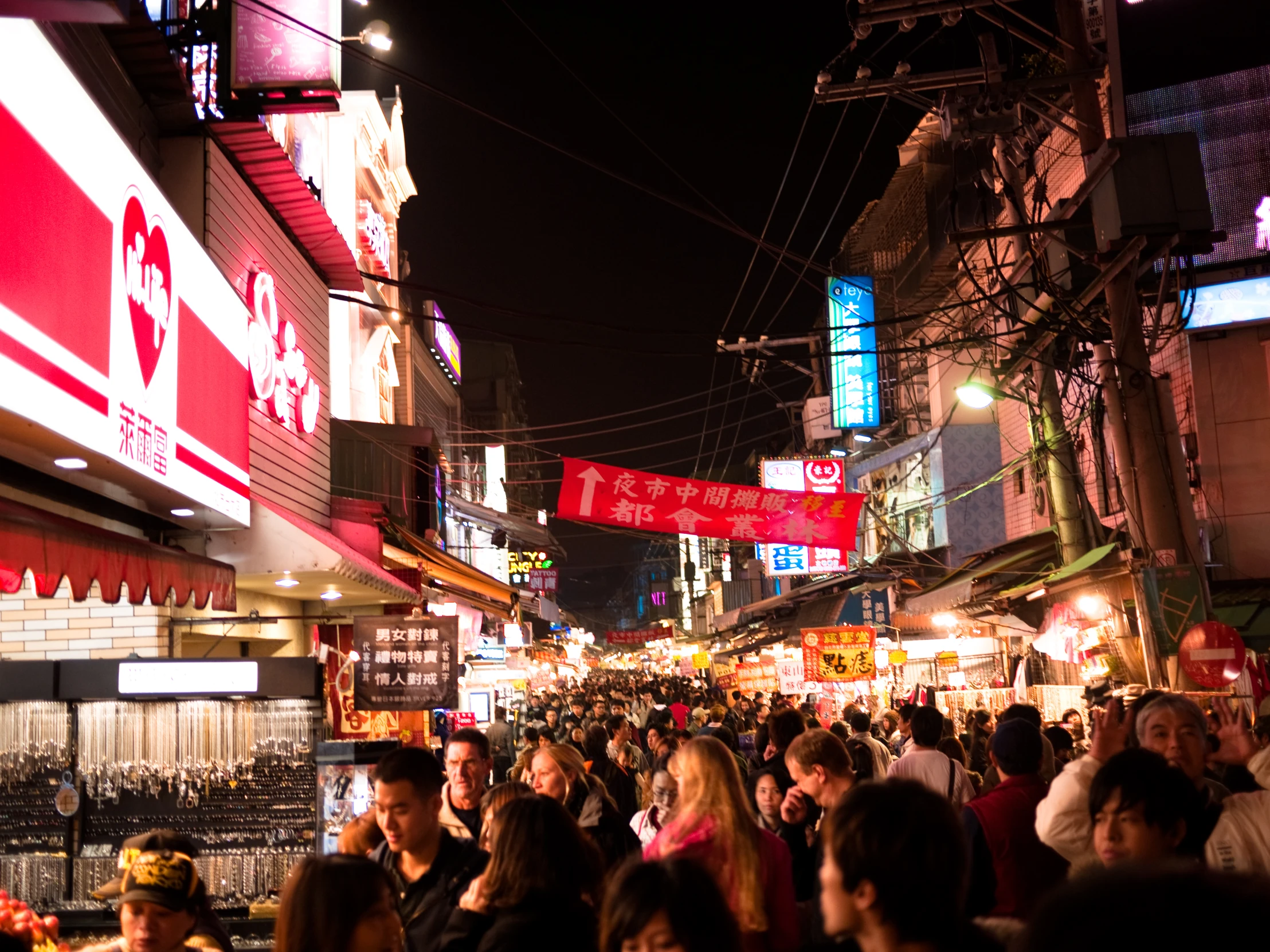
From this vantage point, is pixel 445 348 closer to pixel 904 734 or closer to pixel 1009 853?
pixel 904 734

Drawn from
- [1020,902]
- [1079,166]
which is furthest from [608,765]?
[1079,166]

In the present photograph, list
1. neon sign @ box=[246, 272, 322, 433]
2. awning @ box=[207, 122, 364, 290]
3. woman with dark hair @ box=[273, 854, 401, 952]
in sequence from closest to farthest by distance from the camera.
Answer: woman with dark hair @ box=[273, 854, 401, 952], neon sign @ box=[246, 272, 322, 433], awning @ box=[207, 122, 364, 290]

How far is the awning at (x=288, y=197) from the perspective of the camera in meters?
12.7

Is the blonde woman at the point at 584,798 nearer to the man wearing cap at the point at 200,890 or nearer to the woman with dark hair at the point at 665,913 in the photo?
the man wearing cap at the point at 200,890

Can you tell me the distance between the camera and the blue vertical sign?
28922 millimetres

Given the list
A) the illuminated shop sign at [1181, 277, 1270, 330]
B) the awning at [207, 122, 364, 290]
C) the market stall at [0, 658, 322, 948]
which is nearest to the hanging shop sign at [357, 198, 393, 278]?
the awning at [207, 122, 364, 290]

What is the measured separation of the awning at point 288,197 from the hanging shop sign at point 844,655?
33.8 feet

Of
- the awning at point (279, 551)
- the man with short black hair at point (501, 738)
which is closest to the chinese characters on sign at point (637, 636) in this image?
the man with short black hair at point (501, 738)

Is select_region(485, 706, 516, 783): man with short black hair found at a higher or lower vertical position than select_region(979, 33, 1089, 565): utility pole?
lower

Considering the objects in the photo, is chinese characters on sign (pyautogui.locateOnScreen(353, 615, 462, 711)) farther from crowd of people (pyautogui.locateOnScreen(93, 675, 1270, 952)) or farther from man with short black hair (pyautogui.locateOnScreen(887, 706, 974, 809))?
man with short black hair (pyautogui.locateOnScreen(887, 706, 974, 809))

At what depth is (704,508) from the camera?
736 inches

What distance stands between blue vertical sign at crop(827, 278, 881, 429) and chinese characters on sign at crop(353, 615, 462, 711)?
18.6 metres

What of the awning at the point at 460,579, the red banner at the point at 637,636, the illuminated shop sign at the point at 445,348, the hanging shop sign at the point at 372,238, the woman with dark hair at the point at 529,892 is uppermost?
the illuminated shop sign at the point at 445,348

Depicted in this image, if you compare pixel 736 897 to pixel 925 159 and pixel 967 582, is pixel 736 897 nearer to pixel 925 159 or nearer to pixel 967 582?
pixel 967 582
